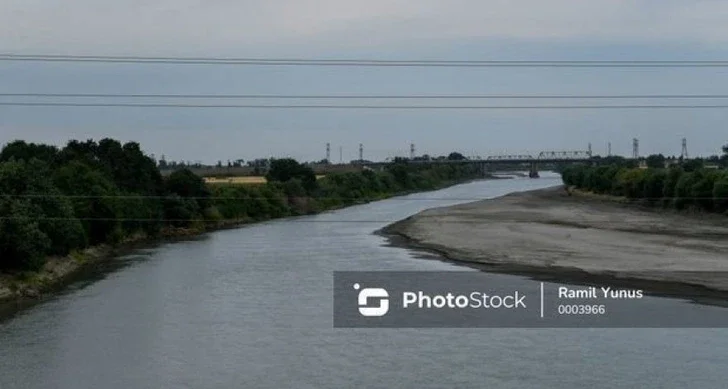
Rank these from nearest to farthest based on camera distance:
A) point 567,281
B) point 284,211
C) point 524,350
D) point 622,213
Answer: point 524,350, point 567,281, point 622,213, point 284,211

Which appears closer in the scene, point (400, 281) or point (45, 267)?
point (400, 281)

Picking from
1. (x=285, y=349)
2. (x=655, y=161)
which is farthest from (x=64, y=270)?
(x=655, y=161)

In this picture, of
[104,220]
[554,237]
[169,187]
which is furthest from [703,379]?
[169,187]

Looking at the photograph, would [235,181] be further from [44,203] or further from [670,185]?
[44,203]

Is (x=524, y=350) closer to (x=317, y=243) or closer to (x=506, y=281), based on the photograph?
(x=506, y=281)

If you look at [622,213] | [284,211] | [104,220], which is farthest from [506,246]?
[284,211]

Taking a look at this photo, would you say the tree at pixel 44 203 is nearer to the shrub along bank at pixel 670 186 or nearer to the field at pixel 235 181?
the field at pixel 235 181

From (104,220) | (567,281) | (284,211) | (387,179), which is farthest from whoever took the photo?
(387,179)
